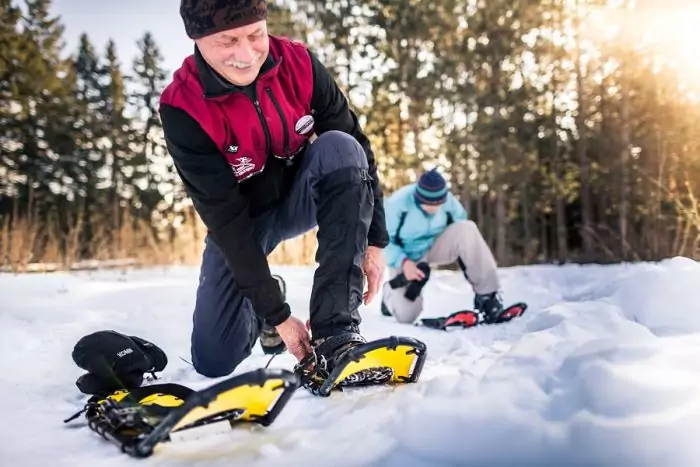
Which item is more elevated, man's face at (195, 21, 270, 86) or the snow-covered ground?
man's face at (195, 21, 270, 86)

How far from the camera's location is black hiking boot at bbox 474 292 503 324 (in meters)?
4.04

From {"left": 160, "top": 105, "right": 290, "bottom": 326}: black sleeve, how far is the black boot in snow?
6.0 inches

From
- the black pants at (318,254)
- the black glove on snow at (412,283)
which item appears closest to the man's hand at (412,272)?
the black glove on snow at (412,283)

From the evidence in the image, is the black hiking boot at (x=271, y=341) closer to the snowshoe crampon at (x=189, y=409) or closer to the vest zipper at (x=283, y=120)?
the vest zipper at (x=283, y=120)

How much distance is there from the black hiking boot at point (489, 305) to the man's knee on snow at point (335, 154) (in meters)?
2.43

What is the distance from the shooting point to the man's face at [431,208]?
4.32 m

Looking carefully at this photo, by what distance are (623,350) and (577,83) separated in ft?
58.0

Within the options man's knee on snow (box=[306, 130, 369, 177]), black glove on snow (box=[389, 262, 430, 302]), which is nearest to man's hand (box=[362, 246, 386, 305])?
man's knee on snow (box=[306, 130, 369, 177])

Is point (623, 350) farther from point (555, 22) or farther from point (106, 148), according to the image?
point (106, 148)

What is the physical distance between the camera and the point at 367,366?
154 cm

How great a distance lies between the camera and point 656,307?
2.69 metres

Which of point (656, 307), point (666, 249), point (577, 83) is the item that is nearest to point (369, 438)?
point (656, 307)

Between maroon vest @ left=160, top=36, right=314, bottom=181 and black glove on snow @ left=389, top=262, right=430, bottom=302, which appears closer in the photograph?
maroon vest @ left=160, top=36, right=314, bottom=181

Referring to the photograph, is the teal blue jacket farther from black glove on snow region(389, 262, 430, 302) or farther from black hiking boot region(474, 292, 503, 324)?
black hiking boot region(474, 292, 503, 324)
